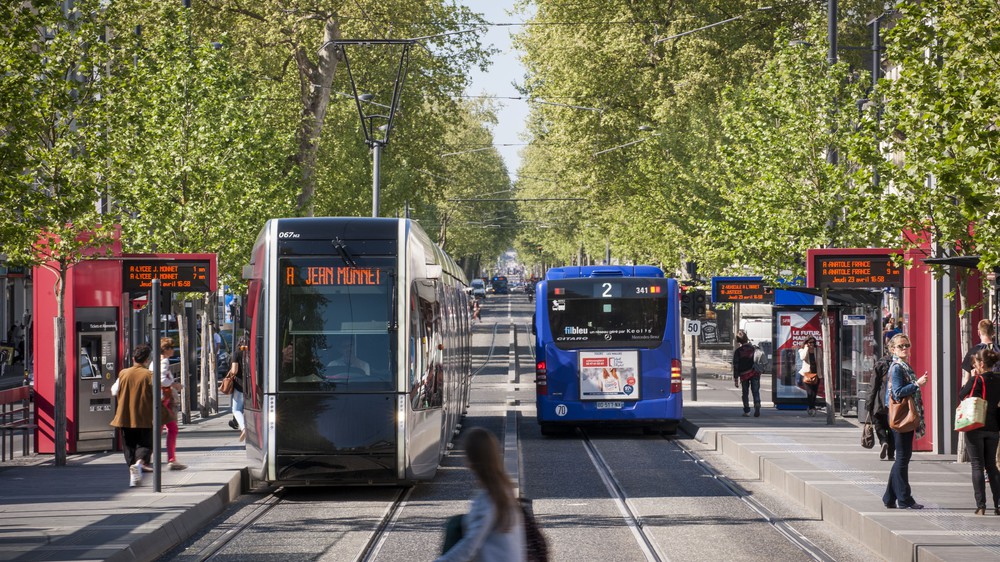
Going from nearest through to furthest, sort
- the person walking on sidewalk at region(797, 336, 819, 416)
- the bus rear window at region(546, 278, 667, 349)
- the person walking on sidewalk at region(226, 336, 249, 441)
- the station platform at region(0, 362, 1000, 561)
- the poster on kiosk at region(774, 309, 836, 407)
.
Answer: the station platform at region(0, 362, 1000, 561)
the person walking on sidewalk at region(226, 336, 249, 441)
the bus rear window at region(546, 278, 667, 349)
the person walking on sidewalk at region(797, 336, 819, 416)
the poster on kiosk at region(774, 309, 836, 407)

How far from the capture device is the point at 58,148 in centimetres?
1855

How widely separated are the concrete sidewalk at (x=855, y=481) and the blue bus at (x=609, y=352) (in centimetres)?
119

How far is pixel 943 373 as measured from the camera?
19.9 meters

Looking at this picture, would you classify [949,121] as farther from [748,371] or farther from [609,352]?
[748,371]

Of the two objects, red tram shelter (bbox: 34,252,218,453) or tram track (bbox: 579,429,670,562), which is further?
red tram shelter (bbox: 34,252,218,453)

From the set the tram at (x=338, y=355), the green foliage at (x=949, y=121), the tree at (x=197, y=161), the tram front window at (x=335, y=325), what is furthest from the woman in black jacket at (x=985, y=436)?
the tree at (x=197, y=161)

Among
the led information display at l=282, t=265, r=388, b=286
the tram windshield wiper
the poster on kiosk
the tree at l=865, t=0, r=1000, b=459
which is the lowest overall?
the poster on kiosk

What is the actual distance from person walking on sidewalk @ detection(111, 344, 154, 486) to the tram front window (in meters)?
1.91

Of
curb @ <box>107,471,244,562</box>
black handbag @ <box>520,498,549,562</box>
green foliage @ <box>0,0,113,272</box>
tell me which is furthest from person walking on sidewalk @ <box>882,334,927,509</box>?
green foliage @ <box>0,0,113,272</box>

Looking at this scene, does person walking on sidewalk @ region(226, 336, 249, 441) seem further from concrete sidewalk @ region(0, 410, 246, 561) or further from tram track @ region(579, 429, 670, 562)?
tram track @ region(579, 429, 670, 562)

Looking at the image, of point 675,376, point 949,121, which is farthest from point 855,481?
point 675,376

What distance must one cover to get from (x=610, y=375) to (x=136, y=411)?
9.61 meters

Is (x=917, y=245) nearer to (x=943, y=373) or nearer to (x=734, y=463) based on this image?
(x=943, y=373)

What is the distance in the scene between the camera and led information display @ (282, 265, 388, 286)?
15.9 m
